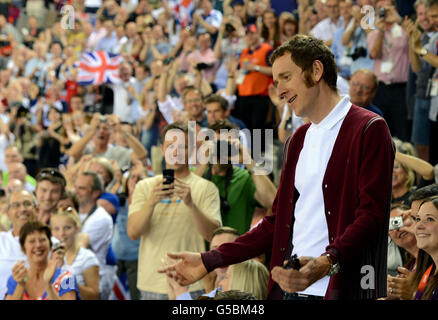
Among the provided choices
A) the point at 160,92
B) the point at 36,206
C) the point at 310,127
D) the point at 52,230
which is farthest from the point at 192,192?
the point at 160,92

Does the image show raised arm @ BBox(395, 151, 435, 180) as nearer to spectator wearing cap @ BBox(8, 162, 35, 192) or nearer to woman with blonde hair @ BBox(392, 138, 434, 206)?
woman with blonde hair @ BBox(392, 138, 434, 206)

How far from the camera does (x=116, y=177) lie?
7801mm

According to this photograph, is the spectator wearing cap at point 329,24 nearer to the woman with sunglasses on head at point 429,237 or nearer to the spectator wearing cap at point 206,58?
the spectator wearing cap at point 206,58

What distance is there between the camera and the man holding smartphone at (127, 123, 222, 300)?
5.14 meters

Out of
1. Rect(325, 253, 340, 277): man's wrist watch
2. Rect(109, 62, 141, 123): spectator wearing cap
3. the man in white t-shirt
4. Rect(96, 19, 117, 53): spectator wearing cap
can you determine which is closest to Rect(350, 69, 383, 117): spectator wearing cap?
the man in white t-shirt

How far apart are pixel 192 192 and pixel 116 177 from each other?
270 cm

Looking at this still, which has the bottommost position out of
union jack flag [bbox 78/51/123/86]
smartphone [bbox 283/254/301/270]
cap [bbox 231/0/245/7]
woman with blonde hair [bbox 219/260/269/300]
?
woman with blonde hair [bbox 219/260/269/300]

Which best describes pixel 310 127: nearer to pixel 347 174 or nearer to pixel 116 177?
pixel 347 174

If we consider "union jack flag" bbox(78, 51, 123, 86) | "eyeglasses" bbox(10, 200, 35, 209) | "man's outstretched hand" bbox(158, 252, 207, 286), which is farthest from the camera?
"union jack flag" bbox(78, 51, 123, 86)

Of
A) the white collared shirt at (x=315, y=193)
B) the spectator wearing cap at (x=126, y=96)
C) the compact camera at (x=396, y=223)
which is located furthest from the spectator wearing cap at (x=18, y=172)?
the white collared shirt at (x=315, y=193)

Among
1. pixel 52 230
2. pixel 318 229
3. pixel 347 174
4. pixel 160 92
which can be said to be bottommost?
pixel 52 230

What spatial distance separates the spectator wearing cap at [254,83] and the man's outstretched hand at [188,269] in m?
6.36

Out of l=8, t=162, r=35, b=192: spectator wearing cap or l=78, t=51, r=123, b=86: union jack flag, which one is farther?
l=78, t=51, r=123, b=86: union jack flag
